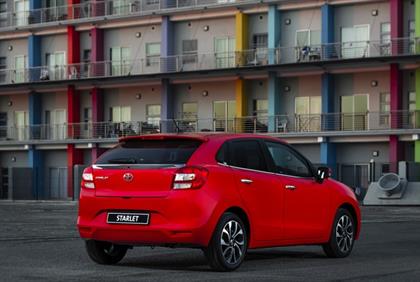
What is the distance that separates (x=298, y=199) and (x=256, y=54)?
40.3 meters

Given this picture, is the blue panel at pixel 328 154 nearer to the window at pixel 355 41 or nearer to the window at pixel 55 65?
the window at pixel 355 41

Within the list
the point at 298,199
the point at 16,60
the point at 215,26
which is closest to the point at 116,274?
the point at 298,199

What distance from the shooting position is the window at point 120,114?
5812 cm

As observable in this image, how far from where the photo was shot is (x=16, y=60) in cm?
6278

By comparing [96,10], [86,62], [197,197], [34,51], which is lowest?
[197,197]

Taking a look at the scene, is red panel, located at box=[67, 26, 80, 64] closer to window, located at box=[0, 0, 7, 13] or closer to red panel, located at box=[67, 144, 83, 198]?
red panel, located at box=[67, 144, 83, 198]

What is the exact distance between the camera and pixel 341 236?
13.2 metres

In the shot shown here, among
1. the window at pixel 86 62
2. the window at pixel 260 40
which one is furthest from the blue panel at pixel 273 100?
the window at pixel 86 62

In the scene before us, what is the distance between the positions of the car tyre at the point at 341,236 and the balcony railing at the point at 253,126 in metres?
30.2

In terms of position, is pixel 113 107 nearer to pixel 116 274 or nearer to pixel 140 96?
pixel 140 96

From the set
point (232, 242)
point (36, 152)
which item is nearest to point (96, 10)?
point (36, 152)

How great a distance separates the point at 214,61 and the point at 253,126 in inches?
182

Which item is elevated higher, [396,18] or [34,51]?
[396,18]

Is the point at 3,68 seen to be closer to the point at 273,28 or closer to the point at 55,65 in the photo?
the point at 55,65
